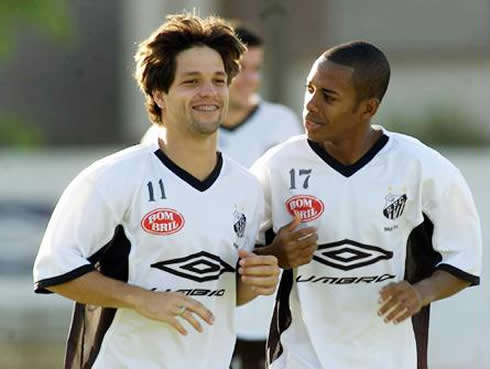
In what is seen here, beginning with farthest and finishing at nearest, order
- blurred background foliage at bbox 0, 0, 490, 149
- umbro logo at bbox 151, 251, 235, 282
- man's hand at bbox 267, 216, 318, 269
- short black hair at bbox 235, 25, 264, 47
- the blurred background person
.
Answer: blurred background foliage at bbox 0, 0, 490, 149, the blurred background person, short black hair at bbox 235, 25, 264, 47, man's hand at bbox 267, 216, 318, 269, umbro logo at bbox 151, 251, 235, 282

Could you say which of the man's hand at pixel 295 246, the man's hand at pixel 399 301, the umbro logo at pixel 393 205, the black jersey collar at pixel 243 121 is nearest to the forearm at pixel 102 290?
the man's hand at pixel 295 246

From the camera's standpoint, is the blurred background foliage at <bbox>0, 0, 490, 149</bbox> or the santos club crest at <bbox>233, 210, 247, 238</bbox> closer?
the santos club crest at <bbox>233, 210, 247, 238</bbox>

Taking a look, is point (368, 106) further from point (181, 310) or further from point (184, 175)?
point (181, 310)

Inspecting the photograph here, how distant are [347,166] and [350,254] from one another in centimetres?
33

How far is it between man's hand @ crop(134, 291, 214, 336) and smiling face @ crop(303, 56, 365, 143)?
838mm

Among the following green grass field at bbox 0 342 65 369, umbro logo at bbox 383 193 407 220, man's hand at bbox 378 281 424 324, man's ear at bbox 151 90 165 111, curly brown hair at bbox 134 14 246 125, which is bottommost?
green grass field at bbox 0 342 65 369

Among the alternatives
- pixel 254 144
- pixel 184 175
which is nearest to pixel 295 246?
pixel 184 175

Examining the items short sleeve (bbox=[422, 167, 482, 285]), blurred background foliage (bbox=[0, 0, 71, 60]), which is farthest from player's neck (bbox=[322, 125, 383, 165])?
blurred background foliage (bbox=[0, 0, 71, 60])

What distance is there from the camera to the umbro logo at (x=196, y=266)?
5.26m

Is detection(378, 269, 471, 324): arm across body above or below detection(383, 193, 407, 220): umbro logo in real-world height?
below

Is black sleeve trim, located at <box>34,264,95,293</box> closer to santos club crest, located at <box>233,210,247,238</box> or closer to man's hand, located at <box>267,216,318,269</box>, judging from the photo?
santos club crest, located at <box>233,210,247,238</box>

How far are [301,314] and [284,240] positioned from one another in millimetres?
346

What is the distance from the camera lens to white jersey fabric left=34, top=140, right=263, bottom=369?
16.9 ft

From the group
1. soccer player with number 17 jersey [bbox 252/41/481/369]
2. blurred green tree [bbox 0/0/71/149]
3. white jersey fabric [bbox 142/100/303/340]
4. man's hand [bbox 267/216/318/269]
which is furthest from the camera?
blurred green tree [bbox 0/0/71/149]
